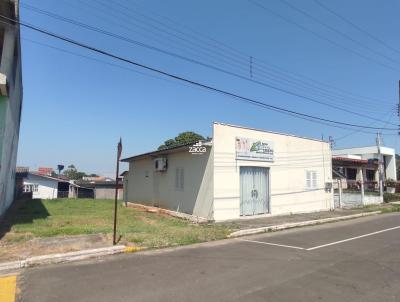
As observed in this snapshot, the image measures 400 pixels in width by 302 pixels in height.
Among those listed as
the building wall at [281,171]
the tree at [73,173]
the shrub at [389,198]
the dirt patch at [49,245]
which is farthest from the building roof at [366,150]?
the tree at [73,173]

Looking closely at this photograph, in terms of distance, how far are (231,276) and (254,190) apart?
12.2 metres

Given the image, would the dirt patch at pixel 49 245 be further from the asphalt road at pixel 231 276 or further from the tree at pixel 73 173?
the tree at pixel 73 173

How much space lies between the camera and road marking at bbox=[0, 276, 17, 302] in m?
6.13

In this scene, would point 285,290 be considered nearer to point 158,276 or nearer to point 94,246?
point 158,276

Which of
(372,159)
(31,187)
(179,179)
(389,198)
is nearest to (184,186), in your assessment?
(179,179)

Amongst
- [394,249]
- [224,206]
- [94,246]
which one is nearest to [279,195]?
[224,206]

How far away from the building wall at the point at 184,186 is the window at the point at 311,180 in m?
8.50

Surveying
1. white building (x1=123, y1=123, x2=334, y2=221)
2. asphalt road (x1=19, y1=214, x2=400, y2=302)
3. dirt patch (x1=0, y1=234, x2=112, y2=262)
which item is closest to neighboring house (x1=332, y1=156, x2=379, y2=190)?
white building (x1=123, y1=123, x2=334, y2=221)

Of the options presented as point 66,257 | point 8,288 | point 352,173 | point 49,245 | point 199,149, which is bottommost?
point 8,288

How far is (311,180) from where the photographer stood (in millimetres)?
23766

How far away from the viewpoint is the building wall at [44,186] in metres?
53.7

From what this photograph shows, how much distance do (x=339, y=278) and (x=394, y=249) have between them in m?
4.31

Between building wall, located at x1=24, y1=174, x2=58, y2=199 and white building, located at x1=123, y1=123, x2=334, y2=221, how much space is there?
112 ft

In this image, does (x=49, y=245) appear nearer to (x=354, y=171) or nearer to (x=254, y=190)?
(x=254, y=190)
